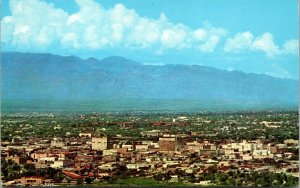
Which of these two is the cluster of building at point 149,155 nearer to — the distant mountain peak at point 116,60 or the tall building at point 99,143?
the tall building at point 99,143

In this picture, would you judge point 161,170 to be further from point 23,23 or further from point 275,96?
point 23,23

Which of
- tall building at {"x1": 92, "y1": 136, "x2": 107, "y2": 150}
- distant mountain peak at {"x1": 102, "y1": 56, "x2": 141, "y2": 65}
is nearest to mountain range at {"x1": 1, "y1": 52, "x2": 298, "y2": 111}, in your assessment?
distant mountain peak at {"x1": 102, "y1": 56, "x2": 141, "y2": 65}

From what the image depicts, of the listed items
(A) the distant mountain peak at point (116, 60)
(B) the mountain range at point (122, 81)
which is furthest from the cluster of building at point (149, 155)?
(A) the distant mountain peak at point (116, 60)

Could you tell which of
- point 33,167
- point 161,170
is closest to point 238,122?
point 161,170

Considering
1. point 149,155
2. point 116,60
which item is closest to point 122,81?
point 116,60

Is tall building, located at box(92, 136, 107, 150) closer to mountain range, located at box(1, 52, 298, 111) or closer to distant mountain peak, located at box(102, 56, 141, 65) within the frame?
mountain range, located at box(1, 52, 298, 111)

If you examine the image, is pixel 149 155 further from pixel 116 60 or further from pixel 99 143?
pixel 116 60
